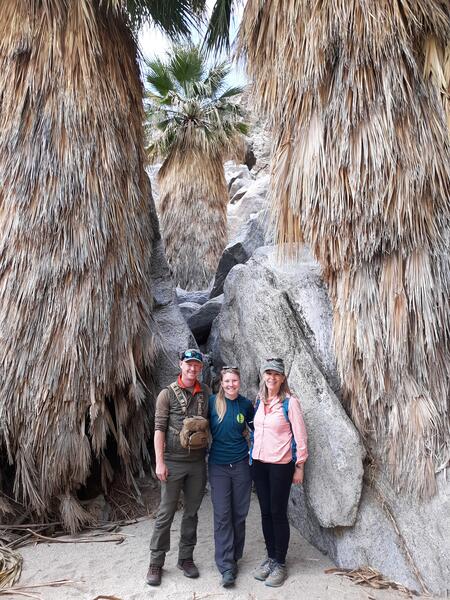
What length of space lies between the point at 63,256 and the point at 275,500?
314cm

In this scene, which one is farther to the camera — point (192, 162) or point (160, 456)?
point (192, 162)

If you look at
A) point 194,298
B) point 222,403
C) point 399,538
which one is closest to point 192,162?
point 194,298

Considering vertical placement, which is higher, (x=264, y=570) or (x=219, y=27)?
(x=219, y=27)

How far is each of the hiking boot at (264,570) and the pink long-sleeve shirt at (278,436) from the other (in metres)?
0.90

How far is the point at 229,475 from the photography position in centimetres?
418

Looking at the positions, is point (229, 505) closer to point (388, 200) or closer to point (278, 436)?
point (278, 436)

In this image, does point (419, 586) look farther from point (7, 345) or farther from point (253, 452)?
point (7, 345)

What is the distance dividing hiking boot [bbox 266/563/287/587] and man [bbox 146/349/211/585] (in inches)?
24.5

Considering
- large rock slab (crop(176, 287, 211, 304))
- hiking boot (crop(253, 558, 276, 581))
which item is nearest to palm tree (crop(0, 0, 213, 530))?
hiking boot (crop(253, 558, 276, 581))

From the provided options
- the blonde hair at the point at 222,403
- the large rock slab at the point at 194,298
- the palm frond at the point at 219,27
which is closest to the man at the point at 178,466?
the blonde hair at the point at 222,403

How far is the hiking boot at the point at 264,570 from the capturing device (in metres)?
4.11

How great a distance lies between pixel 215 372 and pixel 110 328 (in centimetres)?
204

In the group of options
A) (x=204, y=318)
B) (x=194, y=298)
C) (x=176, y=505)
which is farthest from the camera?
(x=194, y=298)

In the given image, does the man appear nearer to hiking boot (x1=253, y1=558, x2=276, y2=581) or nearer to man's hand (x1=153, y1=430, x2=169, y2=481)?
man's hand (x1=153, y1=430, x2=169, y2=481)
